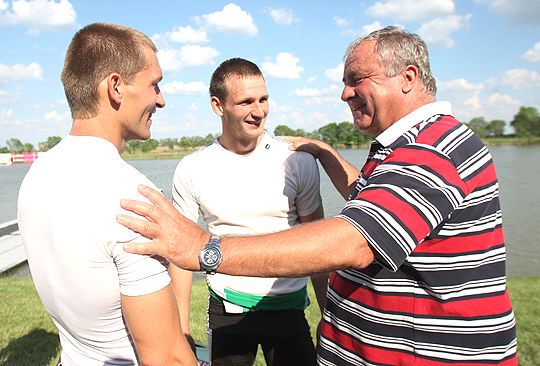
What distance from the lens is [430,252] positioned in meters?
1.91

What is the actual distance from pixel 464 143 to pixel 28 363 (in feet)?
17.2

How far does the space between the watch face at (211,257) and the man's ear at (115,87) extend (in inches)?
30.3

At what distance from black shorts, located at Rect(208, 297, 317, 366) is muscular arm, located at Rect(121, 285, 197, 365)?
5.23ft

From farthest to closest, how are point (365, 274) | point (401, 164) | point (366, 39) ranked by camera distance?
point (366, 39)
point (365, 274)
point (401, 164)

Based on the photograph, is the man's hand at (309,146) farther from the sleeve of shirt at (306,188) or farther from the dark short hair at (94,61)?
the dark short hair at (94,61)

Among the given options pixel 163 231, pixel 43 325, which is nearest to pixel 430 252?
pixel 163 231

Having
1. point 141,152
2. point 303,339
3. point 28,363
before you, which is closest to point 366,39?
point 303,339

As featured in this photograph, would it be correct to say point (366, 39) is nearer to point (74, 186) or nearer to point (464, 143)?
point (464, 143)

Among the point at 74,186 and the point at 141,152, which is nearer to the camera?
the point at 74,186

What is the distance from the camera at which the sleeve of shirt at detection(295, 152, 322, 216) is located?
3449 millimetres

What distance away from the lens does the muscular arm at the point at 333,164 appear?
11.3ft

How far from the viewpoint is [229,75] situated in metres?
3.58

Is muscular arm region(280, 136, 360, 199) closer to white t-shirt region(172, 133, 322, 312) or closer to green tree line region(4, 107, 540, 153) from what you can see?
white t-shirt region(172, 133, 322, 312)

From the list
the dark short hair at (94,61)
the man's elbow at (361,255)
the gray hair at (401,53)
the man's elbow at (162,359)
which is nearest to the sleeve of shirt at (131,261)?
the man's elbow at (162,359)
